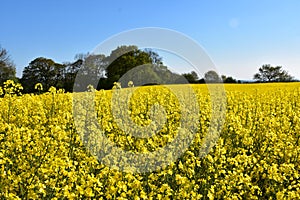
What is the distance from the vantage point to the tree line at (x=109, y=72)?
60.5ft

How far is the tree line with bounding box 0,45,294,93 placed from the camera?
60.5 feet

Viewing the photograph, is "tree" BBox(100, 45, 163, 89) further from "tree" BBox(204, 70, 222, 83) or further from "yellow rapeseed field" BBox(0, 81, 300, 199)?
"yellow rapeseed field" BBox(0, 81, 300, 199)

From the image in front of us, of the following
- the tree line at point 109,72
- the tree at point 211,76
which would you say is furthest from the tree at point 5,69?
the tree at point 211,76

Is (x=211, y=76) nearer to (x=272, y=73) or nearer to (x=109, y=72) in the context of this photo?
(x=109, y=72)

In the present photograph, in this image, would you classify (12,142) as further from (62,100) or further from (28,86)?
(28,86)

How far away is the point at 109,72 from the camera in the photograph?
93.6 ft

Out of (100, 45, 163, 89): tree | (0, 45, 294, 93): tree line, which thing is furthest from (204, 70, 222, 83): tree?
(100, 45, 163, 89): tree

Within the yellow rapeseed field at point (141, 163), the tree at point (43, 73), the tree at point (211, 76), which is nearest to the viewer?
the yellow rapeseed field at point (141, 163)

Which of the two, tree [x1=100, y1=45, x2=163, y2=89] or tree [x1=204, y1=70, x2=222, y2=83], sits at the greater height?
tree [x1=100, y1=45, x2=163, y2=89]

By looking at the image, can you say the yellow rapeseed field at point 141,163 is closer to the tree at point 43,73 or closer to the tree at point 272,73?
the tree at point 43,73

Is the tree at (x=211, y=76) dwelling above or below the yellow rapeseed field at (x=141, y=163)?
above

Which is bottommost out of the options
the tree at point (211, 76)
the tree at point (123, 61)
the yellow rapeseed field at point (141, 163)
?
the yellow rapeseed field at point (141, 163)

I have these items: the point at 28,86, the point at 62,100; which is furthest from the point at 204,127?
the point at 28,86

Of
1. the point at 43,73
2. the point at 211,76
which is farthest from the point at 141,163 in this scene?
the point at 43,73
